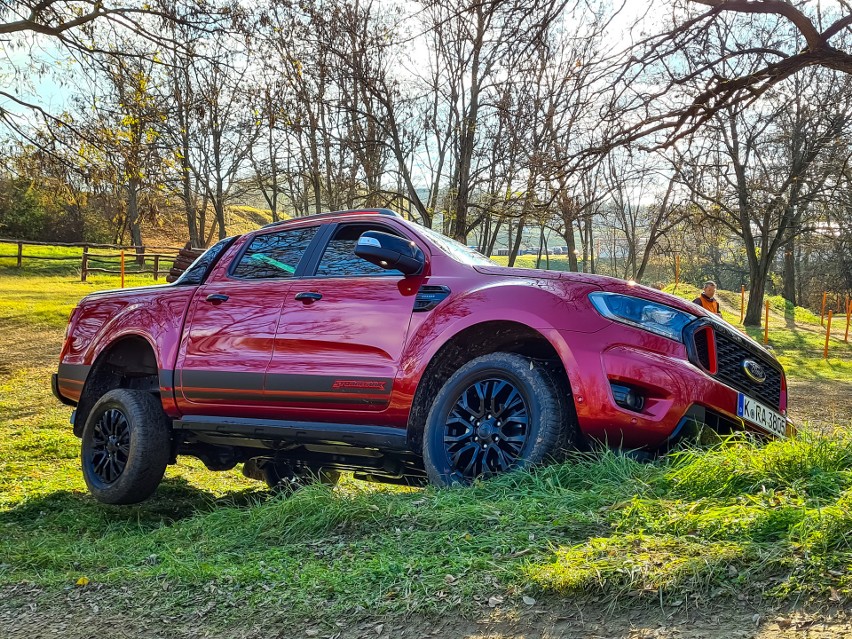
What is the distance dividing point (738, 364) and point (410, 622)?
2.42 m

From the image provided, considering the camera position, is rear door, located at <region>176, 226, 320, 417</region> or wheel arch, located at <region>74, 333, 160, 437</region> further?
wheel arch, located at <region>74, 333, 160, 437</region>

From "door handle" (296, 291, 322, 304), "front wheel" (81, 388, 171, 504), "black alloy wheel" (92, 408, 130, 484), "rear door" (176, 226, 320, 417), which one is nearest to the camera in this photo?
"door handle" (296, 291, 322, 304)

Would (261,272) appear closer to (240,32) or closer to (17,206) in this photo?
(240,32)

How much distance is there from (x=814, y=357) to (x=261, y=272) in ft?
64.8

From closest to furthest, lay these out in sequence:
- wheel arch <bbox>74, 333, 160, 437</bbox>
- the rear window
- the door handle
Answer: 1. the door handle
2. the rear window
3. wheel arch <bbox>74, 333, 160, 437</bbox>

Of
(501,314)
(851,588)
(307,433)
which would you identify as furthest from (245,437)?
(851,588)

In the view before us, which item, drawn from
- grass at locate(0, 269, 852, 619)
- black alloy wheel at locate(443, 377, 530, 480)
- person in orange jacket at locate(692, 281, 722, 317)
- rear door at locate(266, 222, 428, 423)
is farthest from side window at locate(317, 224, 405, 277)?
person in orange jacket at locate(692, 281, 722, 317)

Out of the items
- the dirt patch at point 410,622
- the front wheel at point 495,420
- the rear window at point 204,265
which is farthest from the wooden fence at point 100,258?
the dirt patch at point 410,622

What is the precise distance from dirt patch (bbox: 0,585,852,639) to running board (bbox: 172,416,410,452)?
135 cm

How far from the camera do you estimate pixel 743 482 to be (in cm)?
341

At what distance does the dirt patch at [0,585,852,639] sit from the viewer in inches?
95.0

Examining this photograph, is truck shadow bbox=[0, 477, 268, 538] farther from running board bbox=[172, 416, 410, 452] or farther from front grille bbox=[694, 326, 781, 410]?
front grille bbox=[694, 326, 781, 410]

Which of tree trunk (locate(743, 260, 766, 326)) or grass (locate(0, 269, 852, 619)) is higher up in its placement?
tree trunk (locate(743, 260, 766, 326))

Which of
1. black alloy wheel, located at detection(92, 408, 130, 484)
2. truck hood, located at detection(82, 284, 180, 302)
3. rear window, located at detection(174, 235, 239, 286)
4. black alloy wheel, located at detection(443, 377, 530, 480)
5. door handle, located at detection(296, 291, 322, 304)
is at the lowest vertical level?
black alloy wheel, located at detection(92, 408, 130, 484)
